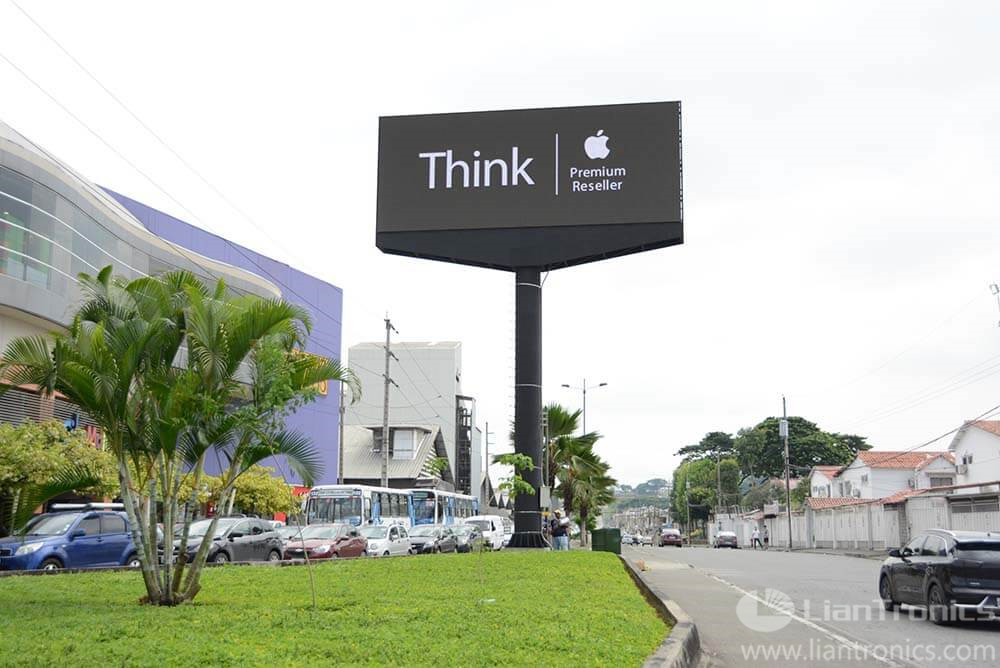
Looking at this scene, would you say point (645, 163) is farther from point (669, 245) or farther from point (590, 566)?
point (590, 566)

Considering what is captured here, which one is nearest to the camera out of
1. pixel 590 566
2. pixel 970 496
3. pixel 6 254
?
pixel 590 566

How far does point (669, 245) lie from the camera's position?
98.1ft

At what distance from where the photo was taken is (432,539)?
39.7 m

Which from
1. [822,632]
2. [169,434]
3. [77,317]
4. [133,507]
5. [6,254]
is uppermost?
[6,254]

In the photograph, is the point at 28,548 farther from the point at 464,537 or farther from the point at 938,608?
the point at 464,537

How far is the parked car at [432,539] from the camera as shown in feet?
128

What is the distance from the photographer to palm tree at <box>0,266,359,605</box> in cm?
1355


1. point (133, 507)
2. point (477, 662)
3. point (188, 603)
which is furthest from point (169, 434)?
point (477, 662)

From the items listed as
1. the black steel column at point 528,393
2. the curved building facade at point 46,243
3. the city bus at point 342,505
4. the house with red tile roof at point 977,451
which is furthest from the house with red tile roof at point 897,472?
the curved building facade at point 46,243

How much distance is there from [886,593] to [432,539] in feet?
82.2

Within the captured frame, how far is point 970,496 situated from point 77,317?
35805 millimetres

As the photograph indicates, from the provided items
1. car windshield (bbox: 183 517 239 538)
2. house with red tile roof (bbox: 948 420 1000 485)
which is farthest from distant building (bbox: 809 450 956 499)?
car windshield (bbox: 183 517 239 538)

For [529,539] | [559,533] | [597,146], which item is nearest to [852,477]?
[559,533]

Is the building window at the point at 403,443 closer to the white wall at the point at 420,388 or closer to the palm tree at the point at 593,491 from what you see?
the white wall at the point at 420,388
